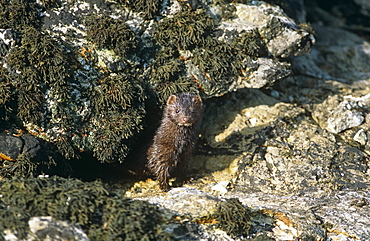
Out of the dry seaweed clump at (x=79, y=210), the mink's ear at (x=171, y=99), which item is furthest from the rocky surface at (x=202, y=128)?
the mink's ear at (x=171, y=99)

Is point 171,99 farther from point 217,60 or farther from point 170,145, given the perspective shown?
point 217,60

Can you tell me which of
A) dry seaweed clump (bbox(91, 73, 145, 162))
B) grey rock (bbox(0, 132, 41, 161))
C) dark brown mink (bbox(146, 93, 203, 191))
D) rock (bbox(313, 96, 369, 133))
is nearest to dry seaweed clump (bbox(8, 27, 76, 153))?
grey rock (bbox(0, 132, 41, 161))

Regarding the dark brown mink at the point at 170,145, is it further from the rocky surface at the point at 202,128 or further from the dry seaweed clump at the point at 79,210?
the dry seaweed clump at the point at 79,210

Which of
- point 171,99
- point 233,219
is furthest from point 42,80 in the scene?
point 233,219

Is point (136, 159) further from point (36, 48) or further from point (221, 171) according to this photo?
point (36, 48)

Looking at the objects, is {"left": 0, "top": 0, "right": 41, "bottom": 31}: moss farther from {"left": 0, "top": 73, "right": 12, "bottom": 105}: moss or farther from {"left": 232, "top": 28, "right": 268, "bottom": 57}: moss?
{"left": 232, "top": 28, "right": 268, "bottom": 57}: moss
